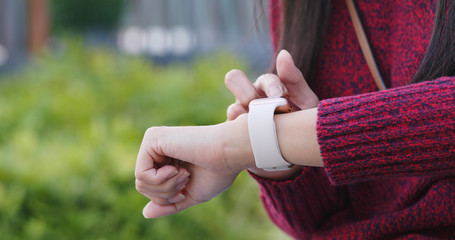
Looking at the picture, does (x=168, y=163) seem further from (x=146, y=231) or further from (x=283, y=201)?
(x=146, y=231)

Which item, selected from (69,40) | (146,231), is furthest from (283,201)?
(69,40)

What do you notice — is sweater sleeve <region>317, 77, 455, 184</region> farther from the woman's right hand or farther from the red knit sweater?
the woman's right hand

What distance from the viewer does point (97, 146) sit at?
2213 millimetres

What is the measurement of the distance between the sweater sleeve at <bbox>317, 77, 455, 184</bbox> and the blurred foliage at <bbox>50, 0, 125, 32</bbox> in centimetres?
432

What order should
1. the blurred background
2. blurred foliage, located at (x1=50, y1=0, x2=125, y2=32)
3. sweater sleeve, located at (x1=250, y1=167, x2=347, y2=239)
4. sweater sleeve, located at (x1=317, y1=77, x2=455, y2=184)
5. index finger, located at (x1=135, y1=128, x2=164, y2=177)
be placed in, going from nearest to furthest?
sweater sleeve, located at (x1=317, y1=77, x2=455, y2=184) < index finger, located at (x1=135, y1=128, x2=164, y2=177) < sweater sleeve, located at (x1=250, y1=167, x2=347, y2=239) < the blurred background < blurred foliage, located at (x1=50, y1=0, x2=125, y2=32)

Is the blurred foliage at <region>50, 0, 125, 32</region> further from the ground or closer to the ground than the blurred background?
further from the ground

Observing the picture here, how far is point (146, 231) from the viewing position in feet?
6.57

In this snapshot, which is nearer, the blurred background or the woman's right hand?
the woman's right hand

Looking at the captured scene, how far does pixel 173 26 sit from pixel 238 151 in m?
6.11

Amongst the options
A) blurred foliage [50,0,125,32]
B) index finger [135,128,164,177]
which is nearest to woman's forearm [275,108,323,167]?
index finger [135,128,164,177]

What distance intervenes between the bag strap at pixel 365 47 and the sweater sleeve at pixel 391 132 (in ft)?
0.80

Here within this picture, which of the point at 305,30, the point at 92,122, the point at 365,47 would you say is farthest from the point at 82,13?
the point at 365,47

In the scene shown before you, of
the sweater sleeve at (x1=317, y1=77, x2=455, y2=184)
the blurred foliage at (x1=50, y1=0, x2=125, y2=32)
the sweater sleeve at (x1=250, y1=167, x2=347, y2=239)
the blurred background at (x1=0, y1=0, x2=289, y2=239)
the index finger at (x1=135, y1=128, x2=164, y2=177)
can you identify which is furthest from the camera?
the blurred foliage at (x1=50, y1=0, x2=125, y2=32)

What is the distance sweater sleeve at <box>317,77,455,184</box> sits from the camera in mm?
779
